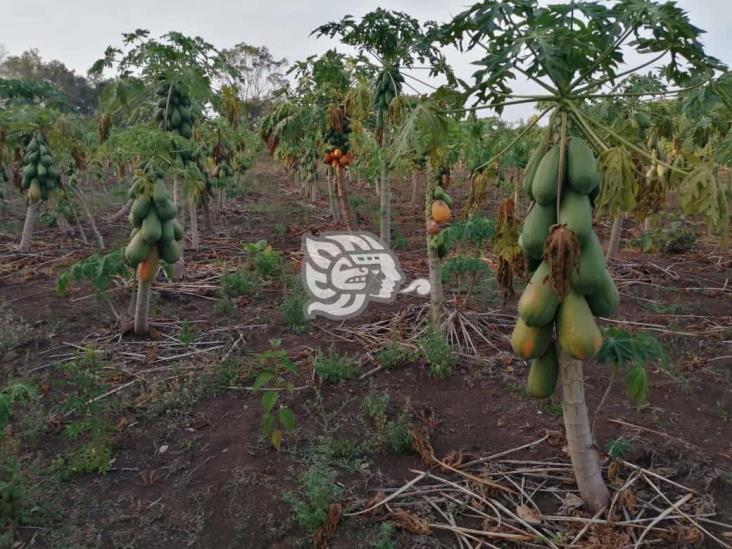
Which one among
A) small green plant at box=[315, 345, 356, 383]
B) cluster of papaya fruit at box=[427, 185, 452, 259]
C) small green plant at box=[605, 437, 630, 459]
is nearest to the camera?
small green plant at box=[605, 437, 630, 459]

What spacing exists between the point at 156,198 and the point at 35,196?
14.3ft

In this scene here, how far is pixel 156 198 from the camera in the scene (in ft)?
13.2

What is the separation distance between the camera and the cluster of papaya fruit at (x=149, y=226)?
4.05m

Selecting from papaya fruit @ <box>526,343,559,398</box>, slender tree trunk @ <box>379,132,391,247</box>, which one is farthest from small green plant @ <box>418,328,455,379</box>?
slender tree trunk @ <box>379,132,391,247</box>

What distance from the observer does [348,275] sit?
20.7 ft

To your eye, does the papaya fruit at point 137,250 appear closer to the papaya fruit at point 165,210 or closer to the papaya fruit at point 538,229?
the papaya fruit at point 165,210

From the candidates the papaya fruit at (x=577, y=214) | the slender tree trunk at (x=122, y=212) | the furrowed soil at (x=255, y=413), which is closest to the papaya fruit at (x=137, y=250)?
the furrowed soil at (x=255, y=413)

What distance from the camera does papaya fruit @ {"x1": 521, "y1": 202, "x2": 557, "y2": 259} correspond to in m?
1.82

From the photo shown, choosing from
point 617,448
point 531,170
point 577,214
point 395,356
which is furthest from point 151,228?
point 617,448

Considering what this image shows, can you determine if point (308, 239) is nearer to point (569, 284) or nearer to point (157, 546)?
point (157, 546)

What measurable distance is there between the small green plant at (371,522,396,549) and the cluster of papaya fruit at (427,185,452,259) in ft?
7.15

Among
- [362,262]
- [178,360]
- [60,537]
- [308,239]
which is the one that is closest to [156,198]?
[178,360]

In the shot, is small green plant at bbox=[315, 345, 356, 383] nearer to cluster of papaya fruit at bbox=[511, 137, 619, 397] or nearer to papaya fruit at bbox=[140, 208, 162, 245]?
papaya fruit at bbox=[140, 208, 162, 245]

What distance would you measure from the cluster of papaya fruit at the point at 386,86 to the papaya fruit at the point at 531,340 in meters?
4.38
